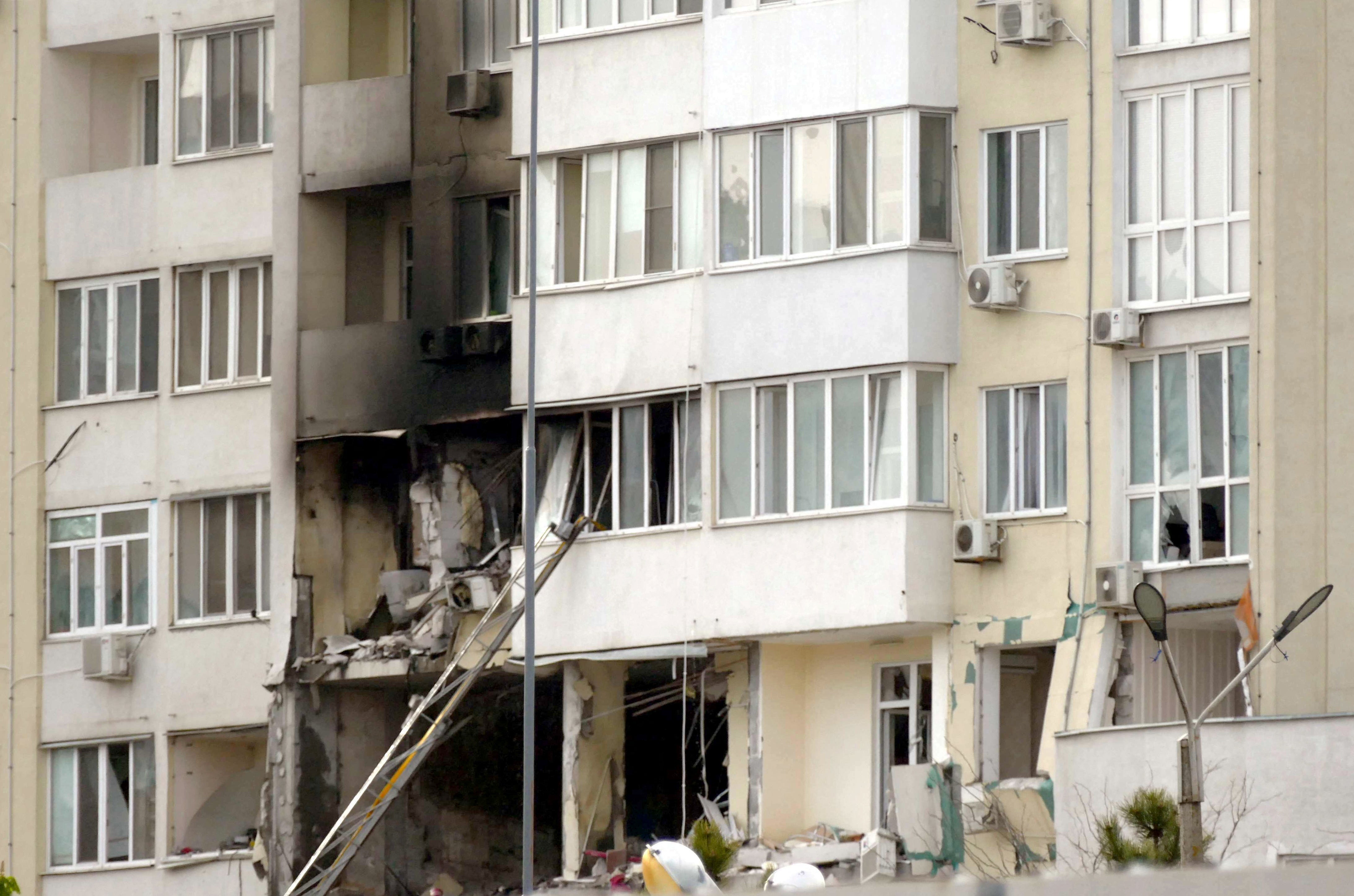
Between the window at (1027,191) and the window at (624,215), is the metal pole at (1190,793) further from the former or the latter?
the window at (624,215)

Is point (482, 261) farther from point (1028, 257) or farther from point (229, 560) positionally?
point (1028, 257)

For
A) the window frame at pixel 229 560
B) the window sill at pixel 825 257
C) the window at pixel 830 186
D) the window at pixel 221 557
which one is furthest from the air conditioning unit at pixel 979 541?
the window at pixel 221 557

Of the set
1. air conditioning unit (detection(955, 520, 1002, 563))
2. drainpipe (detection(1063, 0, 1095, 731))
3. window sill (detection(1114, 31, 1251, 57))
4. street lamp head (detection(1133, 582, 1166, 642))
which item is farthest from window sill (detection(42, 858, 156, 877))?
street lamp head (detection(1133, 582, 1166, 642))

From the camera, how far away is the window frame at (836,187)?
33094mm

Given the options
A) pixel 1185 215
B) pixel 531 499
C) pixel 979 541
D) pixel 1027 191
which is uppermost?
pixel 1027 191

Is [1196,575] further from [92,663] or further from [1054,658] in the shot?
[92,663]

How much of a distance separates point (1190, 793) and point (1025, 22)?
33.1 feet

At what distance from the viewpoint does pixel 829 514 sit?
33250 mm

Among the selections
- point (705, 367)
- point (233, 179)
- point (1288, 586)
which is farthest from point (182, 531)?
point (1288, 586)

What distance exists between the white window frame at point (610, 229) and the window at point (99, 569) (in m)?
7.10

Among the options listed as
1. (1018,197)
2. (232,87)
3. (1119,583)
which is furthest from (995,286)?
(232,87)

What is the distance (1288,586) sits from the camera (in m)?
29.1

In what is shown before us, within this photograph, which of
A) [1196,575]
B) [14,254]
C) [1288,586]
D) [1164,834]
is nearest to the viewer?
[1164,834]

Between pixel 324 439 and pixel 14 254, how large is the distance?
6238mm
